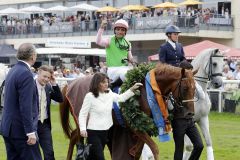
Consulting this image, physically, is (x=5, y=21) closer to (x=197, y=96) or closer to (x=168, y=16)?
(x=168, y=16)

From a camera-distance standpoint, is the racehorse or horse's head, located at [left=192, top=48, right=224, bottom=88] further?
horse's head, located at [left=192, top=48, right=224, bottom=88]

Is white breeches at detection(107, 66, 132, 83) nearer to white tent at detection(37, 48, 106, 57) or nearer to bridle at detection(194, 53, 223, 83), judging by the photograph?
bridle at detection(194, 53, 223, 83)

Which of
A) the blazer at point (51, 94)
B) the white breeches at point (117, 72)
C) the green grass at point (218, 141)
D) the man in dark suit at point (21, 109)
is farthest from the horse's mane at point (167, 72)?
the green grass at point (218, 141)

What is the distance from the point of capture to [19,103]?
758 cm

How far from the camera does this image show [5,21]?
60219 mm

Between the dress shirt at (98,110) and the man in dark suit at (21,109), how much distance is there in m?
1.37

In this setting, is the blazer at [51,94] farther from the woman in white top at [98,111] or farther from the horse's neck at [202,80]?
the horse's neck at [202,80]

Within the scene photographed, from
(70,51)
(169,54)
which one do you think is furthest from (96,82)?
(70,51)

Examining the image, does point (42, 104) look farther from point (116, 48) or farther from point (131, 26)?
point (131, 26)

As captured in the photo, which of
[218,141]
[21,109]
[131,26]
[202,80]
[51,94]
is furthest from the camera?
[131,26]

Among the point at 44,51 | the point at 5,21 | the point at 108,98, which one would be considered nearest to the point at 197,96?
the point at 108,98

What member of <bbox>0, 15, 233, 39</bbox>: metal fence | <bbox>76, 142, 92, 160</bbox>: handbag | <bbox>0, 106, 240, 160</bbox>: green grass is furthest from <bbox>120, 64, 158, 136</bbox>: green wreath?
<bbox>0, 15, 233, 39</bbox>: metal fence

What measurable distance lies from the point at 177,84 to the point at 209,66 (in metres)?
3.14

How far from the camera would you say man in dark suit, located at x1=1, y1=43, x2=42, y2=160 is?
7.53 metres
